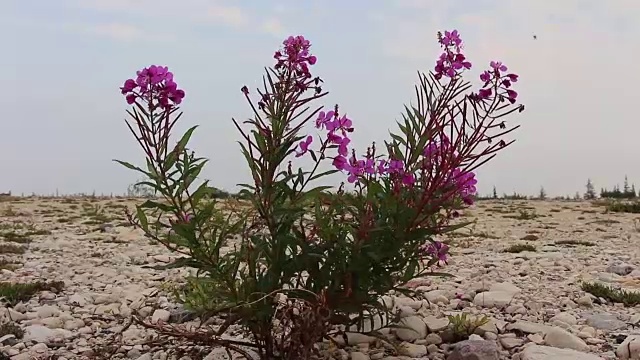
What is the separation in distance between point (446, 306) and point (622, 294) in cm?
155

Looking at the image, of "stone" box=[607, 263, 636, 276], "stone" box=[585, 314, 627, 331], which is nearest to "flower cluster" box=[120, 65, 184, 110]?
"stone" box=[585, 314, 627, 331]

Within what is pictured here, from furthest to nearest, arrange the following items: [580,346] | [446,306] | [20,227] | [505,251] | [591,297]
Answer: [20,227], [505,251], [591,297], [446,306], [580,346]

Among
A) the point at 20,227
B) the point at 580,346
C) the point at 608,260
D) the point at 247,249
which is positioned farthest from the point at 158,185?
the point at 20,227

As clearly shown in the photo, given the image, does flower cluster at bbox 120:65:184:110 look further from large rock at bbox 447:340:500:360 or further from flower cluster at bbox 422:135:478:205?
large rock at bbox 447:340:500:360

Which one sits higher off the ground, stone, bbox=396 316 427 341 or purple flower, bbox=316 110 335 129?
purple flower, bbox=316 110 335 129

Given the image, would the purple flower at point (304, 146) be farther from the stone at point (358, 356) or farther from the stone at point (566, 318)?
the stone at point (566, 318)

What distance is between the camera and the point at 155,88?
116 inches

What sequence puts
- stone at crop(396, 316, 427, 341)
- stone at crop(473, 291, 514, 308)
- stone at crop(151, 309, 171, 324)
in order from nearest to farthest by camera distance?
stone at crop(396, 316, 427, 341) < stone at crop(151, 309, 171, 324) < stone at crop(473, 291, 514, 308)

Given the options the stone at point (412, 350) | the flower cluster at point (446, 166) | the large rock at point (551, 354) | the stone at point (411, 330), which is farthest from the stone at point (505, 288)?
the flower cluster at point (446, 166)

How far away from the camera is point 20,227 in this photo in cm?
1176

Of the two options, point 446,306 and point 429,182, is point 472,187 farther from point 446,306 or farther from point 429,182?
point 446,306

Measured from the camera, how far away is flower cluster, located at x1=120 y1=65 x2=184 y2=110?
294 centimetres

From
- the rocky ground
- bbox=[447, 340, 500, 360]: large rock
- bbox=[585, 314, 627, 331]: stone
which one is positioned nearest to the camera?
bbox=[447, 340, 500, 360]: large rock

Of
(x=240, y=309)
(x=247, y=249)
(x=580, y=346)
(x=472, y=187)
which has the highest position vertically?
(x=472, y=187)
